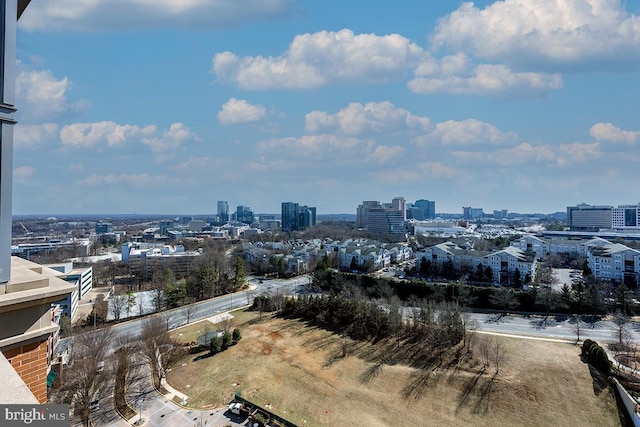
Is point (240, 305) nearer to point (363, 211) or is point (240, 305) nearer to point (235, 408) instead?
point (235, 408)

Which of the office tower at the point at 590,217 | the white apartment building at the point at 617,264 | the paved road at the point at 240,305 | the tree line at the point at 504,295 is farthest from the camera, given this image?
the office tower at the point at 590,217

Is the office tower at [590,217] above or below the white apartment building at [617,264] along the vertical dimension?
above

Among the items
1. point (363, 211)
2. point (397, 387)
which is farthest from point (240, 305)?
point (363, 211)

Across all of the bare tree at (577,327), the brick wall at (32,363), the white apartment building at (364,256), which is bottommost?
the bare tree at (577,327)

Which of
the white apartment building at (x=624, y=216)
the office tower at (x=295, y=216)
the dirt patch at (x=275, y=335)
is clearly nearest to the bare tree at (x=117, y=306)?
the dirt patch at (x=275, y=335)

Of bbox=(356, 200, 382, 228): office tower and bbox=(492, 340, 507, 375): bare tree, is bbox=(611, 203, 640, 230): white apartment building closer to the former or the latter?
bbox=(356, 200, 382, 228): office tower

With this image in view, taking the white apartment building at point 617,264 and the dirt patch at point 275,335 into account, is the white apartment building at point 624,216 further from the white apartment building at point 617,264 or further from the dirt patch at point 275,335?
the dirt patch at point 275,335
